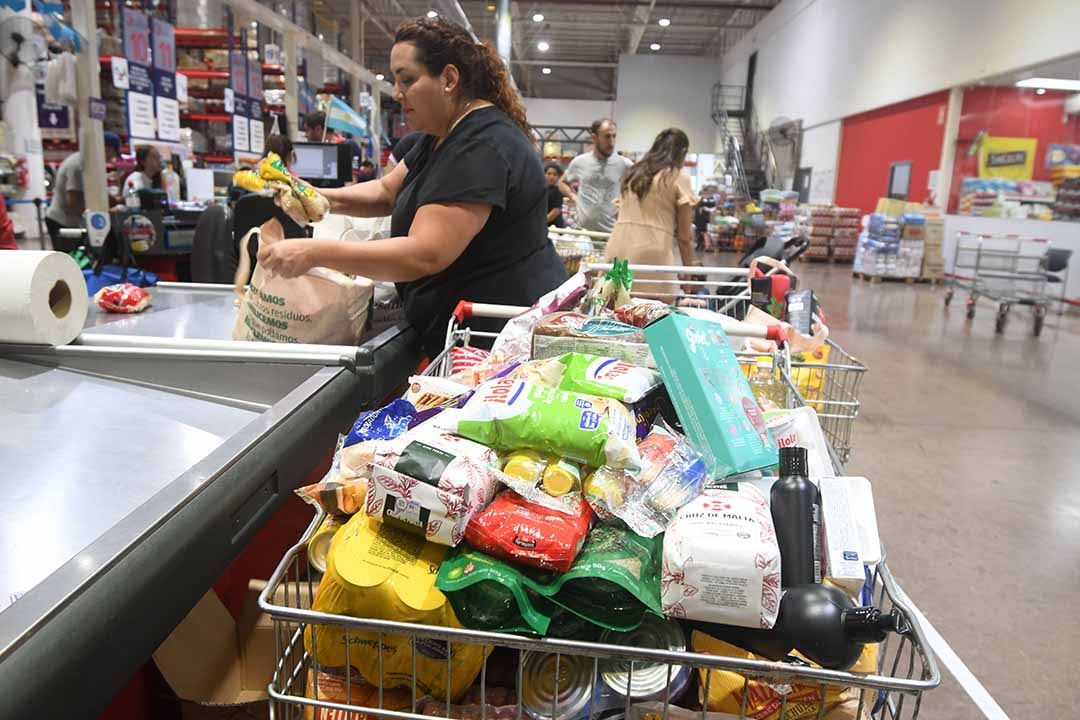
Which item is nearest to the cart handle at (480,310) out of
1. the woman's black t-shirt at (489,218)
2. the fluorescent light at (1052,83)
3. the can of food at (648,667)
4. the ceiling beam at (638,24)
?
the woman's black t-shirt at (489,218)

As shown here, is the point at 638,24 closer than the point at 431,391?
No

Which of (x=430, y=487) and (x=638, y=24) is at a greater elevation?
(x=638, y=24)

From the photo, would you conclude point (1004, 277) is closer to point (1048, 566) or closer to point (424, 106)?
point (1048, 566)

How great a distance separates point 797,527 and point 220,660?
889 millimetres

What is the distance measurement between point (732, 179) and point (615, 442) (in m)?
23.2

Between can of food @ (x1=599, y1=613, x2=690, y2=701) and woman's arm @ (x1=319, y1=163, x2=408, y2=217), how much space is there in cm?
181

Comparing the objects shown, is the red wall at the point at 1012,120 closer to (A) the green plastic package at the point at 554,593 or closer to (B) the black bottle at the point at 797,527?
(B) the black bottle at the point at 797,527

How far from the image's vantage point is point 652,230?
457cm

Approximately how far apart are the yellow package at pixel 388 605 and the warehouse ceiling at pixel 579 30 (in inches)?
592

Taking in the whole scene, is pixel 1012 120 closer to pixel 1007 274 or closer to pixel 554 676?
pixel 1007 274

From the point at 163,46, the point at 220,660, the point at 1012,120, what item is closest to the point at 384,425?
the point at 220,660

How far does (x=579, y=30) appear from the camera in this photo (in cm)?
2419

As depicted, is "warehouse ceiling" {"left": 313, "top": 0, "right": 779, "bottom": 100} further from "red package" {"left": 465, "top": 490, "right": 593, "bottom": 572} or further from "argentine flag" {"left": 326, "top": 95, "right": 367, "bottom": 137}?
"red package" {"left": 465, "top": 490, "right": 593, "bottom": 572}

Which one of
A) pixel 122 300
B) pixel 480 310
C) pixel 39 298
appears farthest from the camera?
pixel 122 300
